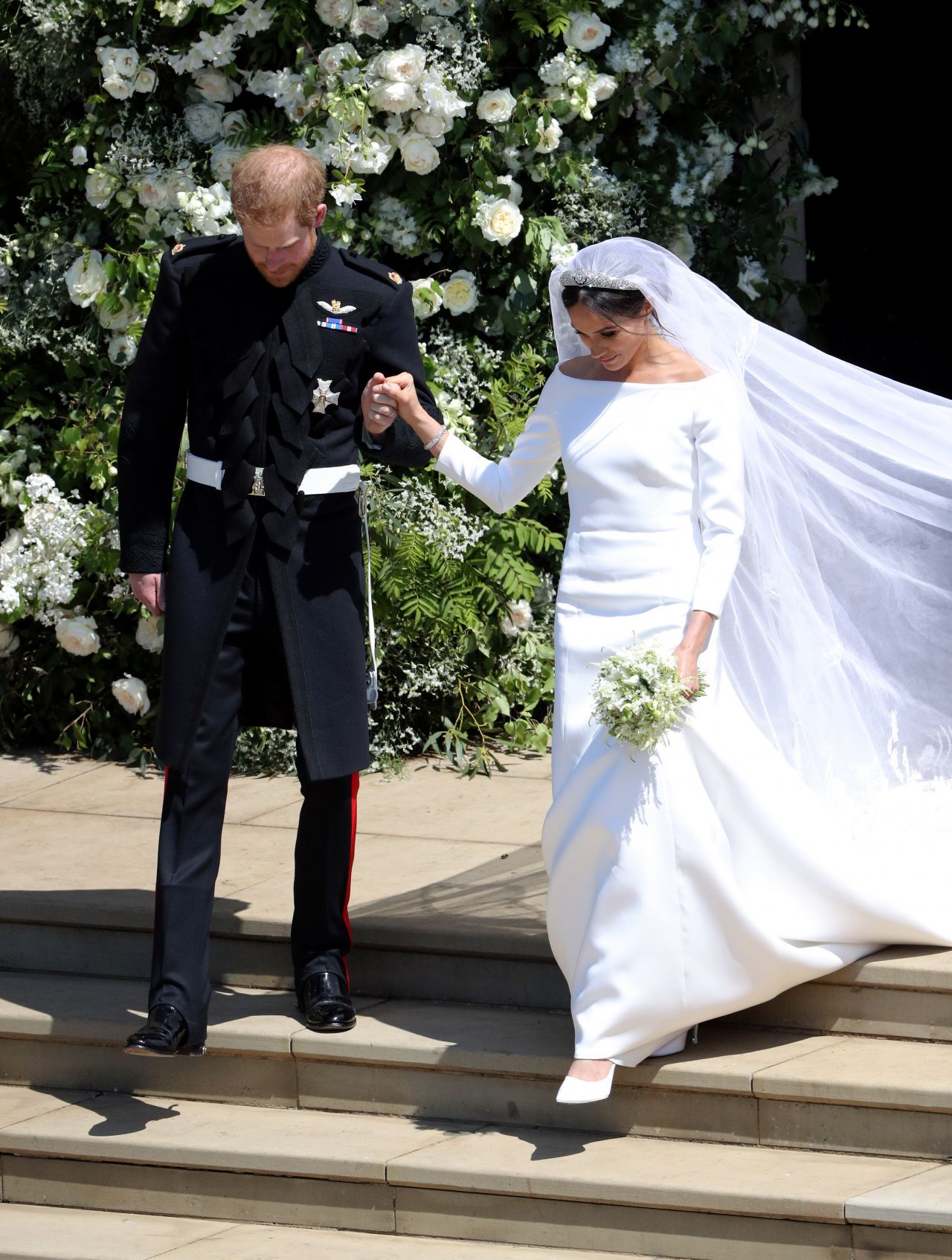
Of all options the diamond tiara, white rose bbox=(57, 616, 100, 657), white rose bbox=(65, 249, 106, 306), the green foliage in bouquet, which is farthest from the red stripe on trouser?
white rose bbox=(65, 249, 106, 306)

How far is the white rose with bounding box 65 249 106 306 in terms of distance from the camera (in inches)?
254

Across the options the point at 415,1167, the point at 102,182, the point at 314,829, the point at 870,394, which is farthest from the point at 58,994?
the point at 102,182

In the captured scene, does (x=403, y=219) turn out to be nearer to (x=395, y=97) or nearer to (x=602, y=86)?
(x=395, y=97)

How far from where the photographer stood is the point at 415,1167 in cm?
376

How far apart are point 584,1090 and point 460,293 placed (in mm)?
3480

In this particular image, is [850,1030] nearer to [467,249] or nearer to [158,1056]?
[158,1056]

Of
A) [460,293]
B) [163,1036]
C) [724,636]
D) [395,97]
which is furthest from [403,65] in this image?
[163,1036]

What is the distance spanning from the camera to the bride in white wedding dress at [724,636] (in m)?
3.75

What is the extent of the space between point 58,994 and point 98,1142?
62cm

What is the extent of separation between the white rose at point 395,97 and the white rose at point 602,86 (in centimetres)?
65

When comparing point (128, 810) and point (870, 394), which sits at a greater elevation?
point (870, 394)

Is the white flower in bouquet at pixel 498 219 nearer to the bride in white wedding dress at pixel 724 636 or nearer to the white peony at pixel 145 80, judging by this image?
the white peony at pixel 145 80

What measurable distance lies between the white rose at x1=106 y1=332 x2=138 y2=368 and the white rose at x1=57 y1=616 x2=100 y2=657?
3.02 ft

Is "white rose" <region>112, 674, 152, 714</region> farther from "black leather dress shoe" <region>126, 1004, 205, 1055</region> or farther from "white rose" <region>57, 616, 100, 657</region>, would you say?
"black leather dress shoe" <region>126, 1004, 205, 1055</region>
